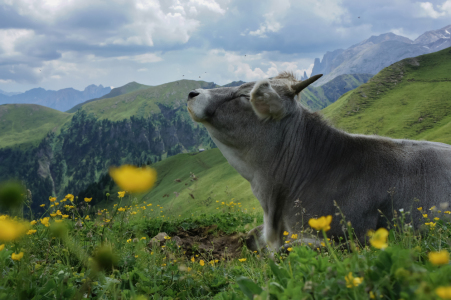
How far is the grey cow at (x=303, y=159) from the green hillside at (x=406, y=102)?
77.5m

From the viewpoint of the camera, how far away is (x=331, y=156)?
611 centimetres

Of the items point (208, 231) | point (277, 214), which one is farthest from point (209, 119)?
point (208, 231)

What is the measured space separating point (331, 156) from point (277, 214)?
1.64m

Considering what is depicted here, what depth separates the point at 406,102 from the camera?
116688 mm

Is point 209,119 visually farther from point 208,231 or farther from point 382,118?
point 382,118

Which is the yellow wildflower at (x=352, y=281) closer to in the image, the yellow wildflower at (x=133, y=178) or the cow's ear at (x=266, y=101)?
the yellow wildflower at (x=133, y=178)

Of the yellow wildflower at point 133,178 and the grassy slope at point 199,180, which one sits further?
the grassy slope at point 199,180

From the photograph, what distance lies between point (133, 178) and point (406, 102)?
136 metres

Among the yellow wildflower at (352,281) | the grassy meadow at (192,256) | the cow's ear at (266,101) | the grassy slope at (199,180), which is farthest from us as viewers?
the grassy slope at (199,180)

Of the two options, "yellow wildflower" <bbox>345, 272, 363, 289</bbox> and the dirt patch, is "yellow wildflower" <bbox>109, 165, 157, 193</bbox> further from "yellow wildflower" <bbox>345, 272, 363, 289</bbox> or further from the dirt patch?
the dirt patch

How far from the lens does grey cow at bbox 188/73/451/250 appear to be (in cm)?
536

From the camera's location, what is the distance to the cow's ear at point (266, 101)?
5.79 meters

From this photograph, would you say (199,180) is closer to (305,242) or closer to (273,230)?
(273,230)

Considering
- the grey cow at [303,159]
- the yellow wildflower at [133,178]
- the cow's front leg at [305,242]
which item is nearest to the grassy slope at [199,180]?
the grey cow at [303,159]
